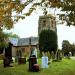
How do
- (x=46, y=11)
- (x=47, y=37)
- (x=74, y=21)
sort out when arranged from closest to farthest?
(x=74, y=21) → (x=46, y=11) → (x=47, y=37)

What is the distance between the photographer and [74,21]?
20609 mm

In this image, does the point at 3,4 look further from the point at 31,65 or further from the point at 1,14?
the point at 31,65

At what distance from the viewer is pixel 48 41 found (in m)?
57.3

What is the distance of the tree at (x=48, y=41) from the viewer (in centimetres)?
5647

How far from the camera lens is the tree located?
56.5m

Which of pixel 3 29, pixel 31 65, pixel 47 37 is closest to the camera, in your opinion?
pixel 3 29

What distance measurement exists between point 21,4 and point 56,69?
926 centimetres

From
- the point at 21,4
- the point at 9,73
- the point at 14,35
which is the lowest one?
the point at 9,73

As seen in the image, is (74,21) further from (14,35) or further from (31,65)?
(31,65)

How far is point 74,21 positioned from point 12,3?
14.3 feet

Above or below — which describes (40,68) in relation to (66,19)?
below

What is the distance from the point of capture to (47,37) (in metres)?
57.6

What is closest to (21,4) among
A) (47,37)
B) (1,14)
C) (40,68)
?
(1,14)

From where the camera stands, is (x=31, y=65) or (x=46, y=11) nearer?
(x=46, y=11)
